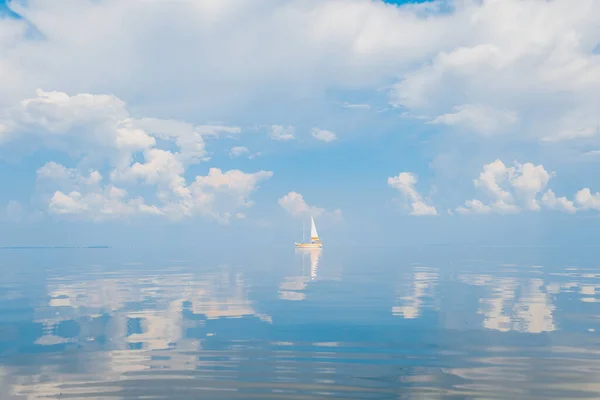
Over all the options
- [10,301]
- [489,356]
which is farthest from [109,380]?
[10,301]

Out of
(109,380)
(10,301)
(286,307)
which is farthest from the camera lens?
(10,301)

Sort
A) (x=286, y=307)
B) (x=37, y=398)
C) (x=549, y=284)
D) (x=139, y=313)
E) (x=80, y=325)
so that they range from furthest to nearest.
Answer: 1. (x=549, y=284)
2. (x=286, y=307)
3. (x=139, y=313)
4. (x=80, y=325)
5. (x=37, y=398)

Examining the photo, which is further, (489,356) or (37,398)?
(489,356)

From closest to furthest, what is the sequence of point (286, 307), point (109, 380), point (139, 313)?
point (109, 380) → point (139, 313) → point (286, 307)

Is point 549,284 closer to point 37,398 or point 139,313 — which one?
point 139,313

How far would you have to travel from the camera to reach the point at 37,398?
71.7ft

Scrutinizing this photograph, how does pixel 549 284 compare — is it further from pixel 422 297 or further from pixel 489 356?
pixel 489 356

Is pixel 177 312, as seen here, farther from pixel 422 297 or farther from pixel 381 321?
pixel 422 297


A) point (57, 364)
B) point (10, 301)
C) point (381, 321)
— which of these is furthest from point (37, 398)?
point (10, 301)

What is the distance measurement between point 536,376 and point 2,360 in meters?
29.7

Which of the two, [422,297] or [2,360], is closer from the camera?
[2,360]

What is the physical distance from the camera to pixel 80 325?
40.2m

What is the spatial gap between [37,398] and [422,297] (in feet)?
148

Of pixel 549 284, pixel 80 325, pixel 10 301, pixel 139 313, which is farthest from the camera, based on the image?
pixel 549 284
